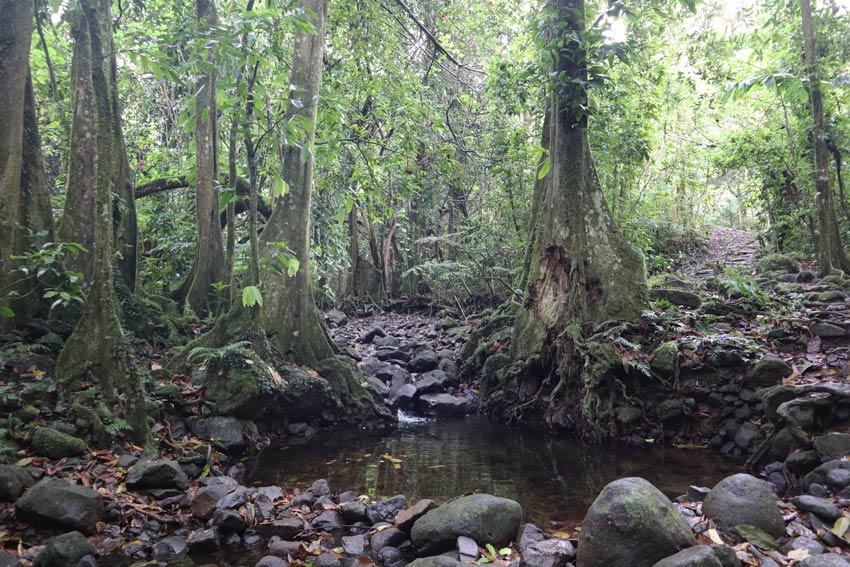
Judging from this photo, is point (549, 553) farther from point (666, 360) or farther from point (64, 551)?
point (666, 360)

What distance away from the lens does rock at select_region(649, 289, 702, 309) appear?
9.05m

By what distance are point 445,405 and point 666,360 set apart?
4085 mm

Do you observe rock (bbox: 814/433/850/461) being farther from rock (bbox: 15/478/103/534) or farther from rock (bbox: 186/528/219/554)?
rock (bbox: 15/478/103/534)

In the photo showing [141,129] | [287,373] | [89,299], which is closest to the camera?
[89,299]

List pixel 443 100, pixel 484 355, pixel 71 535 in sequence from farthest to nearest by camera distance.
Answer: pixel 443 100, pixel 484 355, pixel 71 535

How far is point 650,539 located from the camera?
3.60 metres

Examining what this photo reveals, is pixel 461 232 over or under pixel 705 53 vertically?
under

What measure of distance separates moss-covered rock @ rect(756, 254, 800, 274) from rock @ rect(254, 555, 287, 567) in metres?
11.5

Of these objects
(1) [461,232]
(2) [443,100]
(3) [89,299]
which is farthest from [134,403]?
(2) [443,100]

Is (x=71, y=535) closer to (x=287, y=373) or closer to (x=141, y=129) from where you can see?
(x=287, y=373)

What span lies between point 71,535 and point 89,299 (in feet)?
8.83

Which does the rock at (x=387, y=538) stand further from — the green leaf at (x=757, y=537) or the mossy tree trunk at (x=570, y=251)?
the mossy tree trunk at (x=570, y=251)

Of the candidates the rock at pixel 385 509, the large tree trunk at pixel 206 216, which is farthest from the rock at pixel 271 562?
the large tree trunk at pixel 206 216

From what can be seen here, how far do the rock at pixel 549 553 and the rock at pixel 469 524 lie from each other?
0.33 meters
